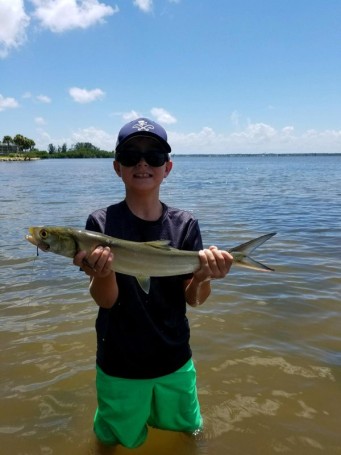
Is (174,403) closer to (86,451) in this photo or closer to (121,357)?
(121,357)

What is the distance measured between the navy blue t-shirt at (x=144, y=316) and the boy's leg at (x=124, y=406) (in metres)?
0.07

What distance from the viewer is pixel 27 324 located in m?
6.80

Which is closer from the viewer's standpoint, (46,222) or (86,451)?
(86,451)

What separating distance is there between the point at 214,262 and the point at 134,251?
0.62 m

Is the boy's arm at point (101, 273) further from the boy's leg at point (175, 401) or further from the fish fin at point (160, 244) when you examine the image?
the boy's leg at point (175, 401)

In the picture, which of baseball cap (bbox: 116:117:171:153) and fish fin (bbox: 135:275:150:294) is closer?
fish fin (bbox: 135:275:150:294)

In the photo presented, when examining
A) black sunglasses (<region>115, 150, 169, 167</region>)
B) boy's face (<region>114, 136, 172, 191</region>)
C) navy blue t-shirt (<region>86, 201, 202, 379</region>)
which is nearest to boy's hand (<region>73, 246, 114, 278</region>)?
navy blue t-shirt (<region>86, 201, 202, 379</region>)

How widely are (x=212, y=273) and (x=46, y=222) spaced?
47.7 ft

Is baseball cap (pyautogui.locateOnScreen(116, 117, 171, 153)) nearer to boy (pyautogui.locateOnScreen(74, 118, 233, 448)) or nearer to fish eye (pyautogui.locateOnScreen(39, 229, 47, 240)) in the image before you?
boy (pyautogui.locateOnScreen(74, 118, 233, 448))

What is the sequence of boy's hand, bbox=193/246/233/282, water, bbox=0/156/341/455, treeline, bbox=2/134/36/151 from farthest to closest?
treeline, bbox=2/134/36/151 → water, bbox=0/156/341/455 → boy's hand, bbox=193/246/233/282

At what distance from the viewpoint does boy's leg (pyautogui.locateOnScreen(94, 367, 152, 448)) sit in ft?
10.9

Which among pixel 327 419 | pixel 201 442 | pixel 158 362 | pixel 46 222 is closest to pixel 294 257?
pixel 327 419

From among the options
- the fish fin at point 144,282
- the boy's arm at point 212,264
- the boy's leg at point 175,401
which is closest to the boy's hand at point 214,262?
the boy's arm at point 212,264

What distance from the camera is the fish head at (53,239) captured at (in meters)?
2.99
